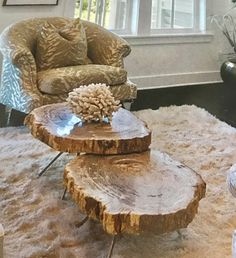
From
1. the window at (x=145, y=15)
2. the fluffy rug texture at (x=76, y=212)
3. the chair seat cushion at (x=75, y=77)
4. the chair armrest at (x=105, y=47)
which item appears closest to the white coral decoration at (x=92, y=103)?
the fluffy rug texture at (x=76, y=212)

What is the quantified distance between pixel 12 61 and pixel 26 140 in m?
0.63

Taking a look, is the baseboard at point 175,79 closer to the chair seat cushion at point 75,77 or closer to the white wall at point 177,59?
the white wall at point 177,59

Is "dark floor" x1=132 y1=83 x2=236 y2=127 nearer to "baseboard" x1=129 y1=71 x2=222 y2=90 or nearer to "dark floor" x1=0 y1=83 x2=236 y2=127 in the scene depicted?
"dark floor" x1=0 y1=83 x2=236 y2=127

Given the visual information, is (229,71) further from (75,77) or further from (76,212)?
(76,212)

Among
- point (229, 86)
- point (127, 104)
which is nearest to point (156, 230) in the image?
point (127, 104)

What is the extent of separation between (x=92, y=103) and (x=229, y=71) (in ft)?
10.3

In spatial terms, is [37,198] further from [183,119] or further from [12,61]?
[183,119]

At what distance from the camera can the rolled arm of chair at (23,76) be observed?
3715 millimetres

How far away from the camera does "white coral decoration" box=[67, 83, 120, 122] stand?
9.01 ft

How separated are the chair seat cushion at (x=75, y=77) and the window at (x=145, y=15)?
1.33 metres

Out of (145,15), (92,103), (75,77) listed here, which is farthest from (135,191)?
Result: (145,15)

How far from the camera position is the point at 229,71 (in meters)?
5.50

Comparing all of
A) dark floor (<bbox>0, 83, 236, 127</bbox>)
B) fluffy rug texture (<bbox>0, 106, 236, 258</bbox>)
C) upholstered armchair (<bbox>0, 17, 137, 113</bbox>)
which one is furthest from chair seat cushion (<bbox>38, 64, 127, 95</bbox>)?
dark floor (<bbox>0, 83, 236, 127</bbox>)

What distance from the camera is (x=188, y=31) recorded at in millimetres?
5754
